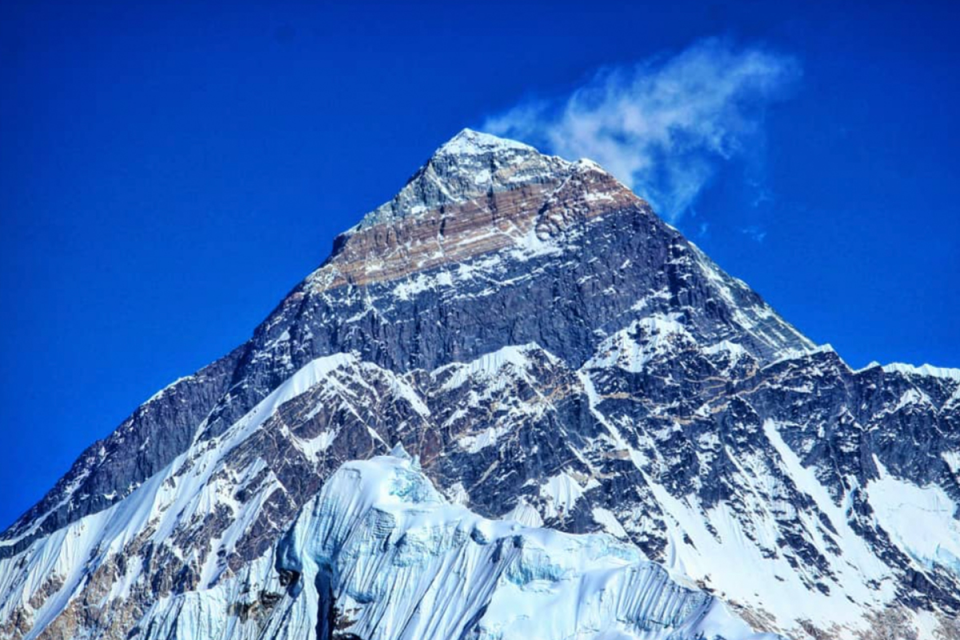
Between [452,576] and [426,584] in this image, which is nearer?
[452,576]

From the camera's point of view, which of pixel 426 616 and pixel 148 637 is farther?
pixel 148 637

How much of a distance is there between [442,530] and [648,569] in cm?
2180

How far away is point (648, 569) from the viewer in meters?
155

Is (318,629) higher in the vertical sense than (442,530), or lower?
lower

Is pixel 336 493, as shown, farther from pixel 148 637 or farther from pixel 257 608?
pixel 148 637

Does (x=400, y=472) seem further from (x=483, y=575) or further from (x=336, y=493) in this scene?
(x=483, y=575)

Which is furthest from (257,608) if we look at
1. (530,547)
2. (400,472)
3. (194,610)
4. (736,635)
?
(736,635)

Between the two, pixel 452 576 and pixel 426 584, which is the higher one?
pixel 452 576

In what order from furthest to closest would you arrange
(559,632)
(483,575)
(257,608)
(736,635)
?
(257,608) → (483,575) → (559,632) → (736,635)

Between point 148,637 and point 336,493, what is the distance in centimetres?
2493

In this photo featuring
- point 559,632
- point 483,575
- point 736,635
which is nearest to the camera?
point 736,635

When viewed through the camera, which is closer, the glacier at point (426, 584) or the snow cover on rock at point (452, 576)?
the snow cover on rock at point (452, 576)

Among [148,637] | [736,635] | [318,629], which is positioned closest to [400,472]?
[318,629]

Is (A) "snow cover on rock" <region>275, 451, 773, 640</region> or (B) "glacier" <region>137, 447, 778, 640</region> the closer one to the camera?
(A) "snow cover on rock" <region>275, 451, 773, 640</region>
